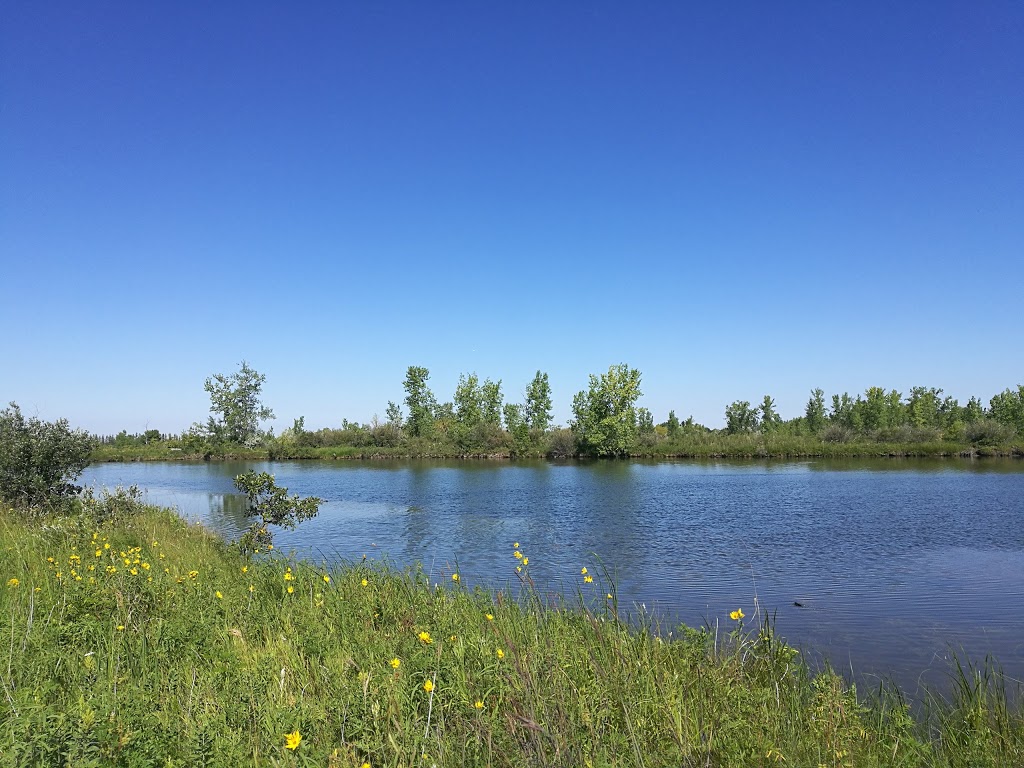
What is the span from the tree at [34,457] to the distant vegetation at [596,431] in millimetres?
55345

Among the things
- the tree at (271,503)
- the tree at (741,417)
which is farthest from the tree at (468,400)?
the tree at (271,503)

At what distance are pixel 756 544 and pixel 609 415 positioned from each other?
5060 cm

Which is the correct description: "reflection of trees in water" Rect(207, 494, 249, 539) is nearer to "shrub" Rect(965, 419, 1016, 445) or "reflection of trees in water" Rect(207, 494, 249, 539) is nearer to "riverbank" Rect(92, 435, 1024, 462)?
"riverbank" Rect(92, 435, 1024, 462)

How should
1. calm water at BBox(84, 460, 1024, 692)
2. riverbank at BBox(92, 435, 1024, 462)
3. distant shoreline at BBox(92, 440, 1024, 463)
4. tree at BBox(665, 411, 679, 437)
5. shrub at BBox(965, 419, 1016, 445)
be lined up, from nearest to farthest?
calm water at BBox(84, 460, 1024, 692)
distant shoreline at BBox(92, 440, 1024, 463)
shrub at BBox(965, 419, 1016, 445)
riverbank at BBox(92, 435, 1024, 462)
tree at BBox(665, 411, 679, 437)

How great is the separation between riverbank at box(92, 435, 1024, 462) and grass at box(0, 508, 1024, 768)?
52.6 m

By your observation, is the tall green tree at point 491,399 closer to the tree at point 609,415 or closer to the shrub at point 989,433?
the tree at point 609,415

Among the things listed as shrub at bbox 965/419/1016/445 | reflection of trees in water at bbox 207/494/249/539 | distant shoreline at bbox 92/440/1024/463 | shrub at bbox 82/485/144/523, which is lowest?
reflection of trees in water at bbox 207/494/249/539

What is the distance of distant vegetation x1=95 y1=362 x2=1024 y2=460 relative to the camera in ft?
209

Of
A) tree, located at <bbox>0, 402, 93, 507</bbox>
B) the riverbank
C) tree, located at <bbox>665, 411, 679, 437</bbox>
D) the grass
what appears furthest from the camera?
tree, located at <bbox>665, 411, 679, 437</bbox>

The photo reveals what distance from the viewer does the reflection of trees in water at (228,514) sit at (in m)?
19.8

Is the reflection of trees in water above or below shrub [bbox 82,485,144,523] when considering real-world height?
below

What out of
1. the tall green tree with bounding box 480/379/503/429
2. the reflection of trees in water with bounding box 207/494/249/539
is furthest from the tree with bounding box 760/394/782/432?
the reflection of trees in water with bounding box 207/494/249/539

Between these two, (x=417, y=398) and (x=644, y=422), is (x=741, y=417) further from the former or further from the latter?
(x=417, y=398)

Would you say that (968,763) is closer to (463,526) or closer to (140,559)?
(140,559)
